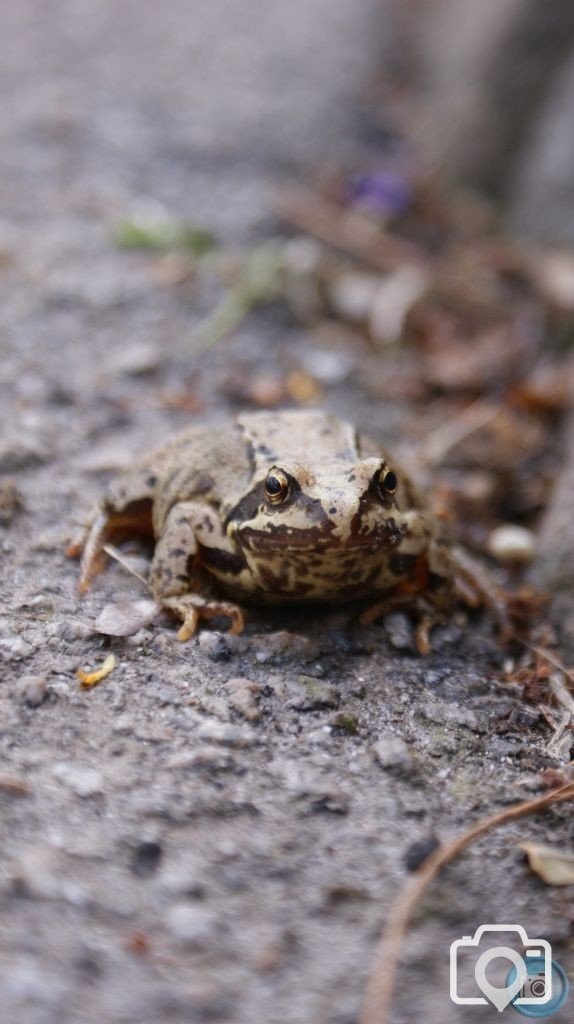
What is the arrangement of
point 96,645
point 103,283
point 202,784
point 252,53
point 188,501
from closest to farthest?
1. point 202,784
2. point 96,645
3. point 188,501
4. point 103,283
5. point 252,53

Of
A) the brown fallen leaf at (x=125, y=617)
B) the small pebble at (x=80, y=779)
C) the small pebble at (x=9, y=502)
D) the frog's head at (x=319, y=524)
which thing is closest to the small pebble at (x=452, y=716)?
the frog's head at (x=319, y=524)

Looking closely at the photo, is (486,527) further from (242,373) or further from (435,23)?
(435,23)

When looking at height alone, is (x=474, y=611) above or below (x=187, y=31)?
below

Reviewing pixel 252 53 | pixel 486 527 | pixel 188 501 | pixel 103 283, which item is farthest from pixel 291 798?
pixel 252 53

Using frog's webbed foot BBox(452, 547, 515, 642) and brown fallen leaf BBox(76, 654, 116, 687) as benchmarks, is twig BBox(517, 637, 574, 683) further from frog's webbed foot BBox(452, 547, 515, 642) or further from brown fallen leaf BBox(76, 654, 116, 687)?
brown fallen leaf BBox(76, 654, 116, 687)

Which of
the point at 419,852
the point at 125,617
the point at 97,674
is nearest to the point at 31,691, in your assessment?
the point at 97,674

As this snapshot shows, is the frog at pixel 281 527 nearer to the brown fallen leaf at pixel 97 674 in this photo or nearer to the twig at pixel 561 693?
the brown fallen leaf at pixel 97 674
